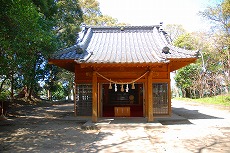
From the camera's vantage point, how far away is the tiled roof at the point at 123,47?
36.8 ft

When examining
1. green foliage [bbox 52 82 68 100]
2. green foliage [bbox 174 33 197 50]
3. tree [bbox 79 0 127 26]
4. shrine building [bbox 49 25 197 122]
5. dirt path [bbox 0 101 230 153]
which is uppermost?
tree [bbox 79 0 127 26]

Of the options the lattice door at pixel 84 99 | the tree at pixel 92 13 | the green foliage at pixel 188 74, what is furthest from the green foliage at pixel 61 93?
the lattice door at pixel 84 99

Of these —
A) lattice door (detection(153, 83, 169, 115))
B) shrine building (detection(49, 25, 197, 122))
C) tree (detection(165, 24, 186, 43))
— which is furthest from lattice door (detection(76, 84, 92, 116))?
tree (detection(165, 24, 186, 43))

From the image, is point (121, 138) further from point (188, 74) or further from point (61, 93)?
point (61, 93)

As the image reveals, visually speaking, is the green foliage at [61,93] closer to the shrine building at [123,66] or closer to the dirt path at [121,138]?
the shrine building at [123,66]

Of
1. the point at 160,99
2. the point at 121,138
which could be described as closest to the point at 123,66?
the point at 160,99

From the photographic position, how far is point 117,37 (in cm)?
1525

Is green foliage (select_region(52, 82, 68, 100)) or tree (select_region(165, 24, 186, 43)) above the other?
tree (select_region(165, 24, 186, 43))

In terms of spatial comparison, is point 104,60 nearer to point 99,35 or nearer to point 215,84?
point 99,35

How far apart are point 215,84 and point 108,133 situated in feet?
69.2

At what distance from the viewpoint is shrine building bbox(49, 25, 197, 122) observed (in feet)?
35.7

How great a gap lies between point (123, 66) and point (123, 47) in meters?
2.46

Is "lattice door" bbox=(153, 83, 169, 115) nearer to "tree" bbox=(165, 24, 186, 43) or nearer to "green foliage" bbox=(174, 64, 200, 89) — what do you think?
"green foliage" bbox=(174, 64, 200, 89)

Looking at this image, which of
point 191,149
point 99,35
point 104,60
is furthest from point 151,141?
point 99,35
